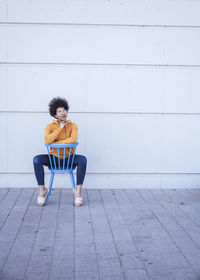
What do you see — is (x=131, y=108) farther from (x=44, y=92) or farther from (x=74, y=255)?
(x=74, y=255)

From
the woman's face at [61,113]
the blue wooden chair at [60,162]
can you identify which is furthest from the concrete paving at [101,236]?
the woman's face at [61,113]

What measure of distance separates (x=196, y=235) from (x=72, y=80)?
303 centimetres

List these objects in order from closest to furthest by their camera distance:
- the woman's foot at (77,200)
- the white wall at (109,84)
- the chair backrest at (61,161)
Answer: the chair backrest at (61,161), the woman's foot at (77,200), the white wall at (109,84)

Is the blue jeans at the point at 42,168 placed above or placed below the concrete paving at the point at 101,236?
above

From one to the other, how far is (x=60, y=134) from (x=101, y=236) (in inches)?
67.5

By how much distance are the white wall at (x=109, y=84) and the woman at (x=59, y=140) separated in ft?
2.20

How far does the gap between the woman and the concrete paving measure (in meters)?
0.20

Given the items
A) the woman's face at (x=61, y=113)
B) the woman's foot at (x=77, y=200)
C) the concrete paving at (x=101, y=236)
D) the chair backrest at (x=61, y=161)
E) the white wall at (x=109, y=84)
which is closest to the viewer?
the concrete paving at (x=101, y=236)

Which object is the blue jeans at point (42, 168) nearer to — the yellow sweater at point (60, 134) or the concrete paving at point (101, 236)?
the yellow sweater at point (60, 134)

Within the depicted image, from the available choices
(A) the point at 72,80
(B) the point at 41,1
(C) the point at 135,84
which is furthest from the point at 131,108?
(B) the point at 41,1

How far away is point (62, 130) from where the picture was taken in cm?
495

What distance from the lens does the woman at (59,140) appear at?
4750mm

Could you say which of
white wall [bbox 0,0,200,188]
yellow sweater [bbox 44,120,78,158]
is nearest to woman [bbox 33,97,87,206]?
yellow sweater [bbox 44,120,78,158]

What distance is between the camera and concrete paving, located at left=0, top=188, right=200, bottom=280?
298cm
